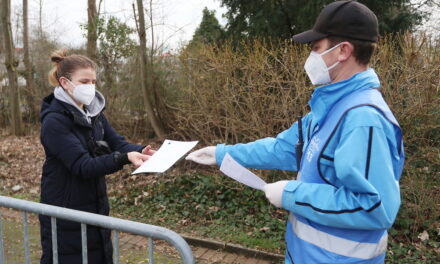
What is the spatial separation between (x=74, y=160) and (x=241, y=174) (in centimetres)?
→ 109

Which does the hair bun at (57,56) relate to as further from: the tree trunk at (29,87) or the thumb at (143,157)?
the tree trunk at (29,87)

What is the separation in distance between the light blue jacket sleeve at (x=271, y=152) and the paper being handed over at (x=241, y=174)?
190 mm

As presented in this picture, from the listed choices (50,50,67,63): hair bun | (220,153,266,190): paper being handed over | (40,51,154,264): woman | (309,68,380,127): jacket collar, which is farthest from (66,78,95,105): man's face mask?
(309,68,380,127): jacket collar

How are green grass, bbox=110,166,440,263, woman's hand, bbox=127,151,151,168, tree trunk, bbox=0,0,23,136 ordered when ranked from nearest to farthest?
woman's hand, bbox=127,151,151,168 < green grass, bbox=110,166,440,263 < tree trunk, bbox=0,0,23,136

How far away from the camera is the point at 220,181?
609 cm

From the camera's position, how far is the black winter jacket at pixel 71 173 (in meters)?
2.40

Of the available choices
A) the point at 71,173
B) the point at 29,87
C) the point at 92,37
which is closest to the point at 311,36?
the point at 71,173

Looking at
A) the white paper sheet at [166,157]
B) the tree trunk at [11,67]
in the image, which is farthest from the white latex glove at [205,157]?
the tree trunk at [11,67]

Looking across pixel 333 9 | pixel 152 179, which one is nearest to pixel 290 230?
pixel 333 9

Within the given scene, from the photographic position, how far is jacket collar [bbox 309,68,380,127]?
1.60m

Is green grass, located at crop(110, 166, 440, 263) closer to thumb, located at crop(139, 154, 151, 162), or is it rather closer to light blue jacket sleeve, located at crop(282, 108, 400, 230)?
thumb, located at crop(139, 154, 151, 162)

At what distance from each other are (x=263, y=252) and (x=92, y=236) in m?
2.58

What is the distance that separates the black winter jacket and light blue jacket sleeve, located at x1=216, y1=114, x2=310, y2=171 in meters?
0.79

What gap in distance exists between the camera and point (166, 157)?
244 centimetres
